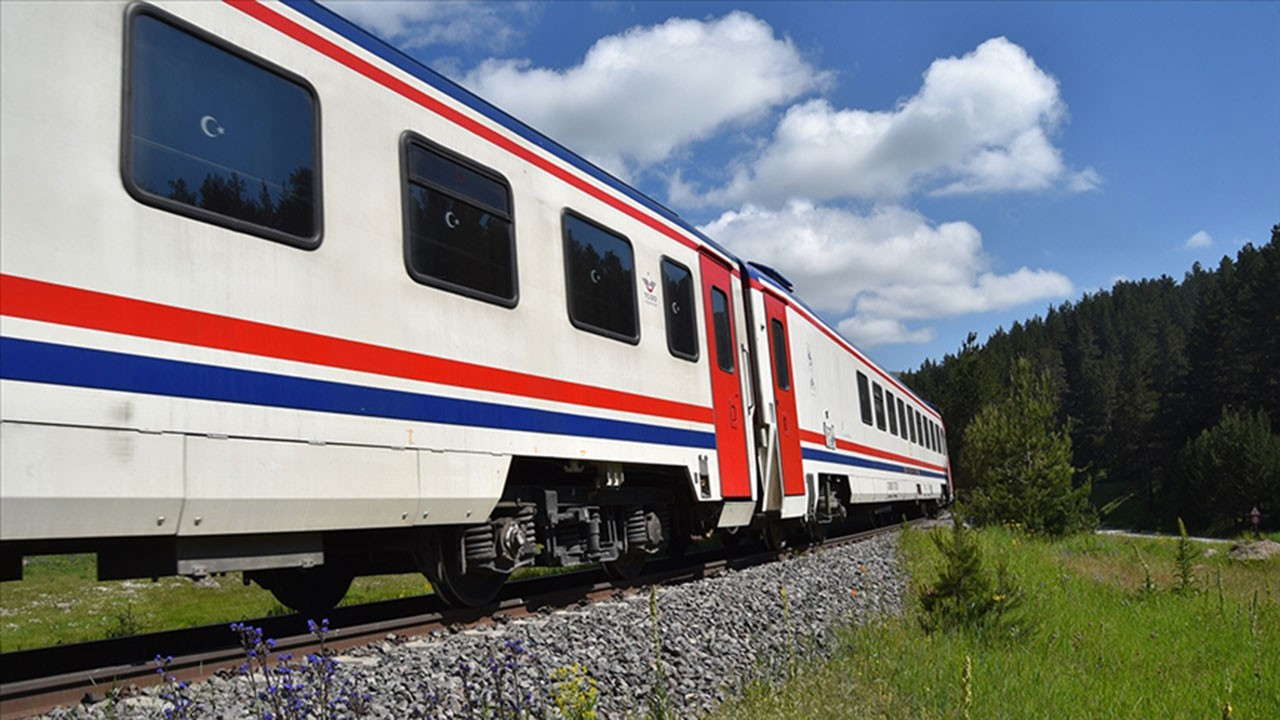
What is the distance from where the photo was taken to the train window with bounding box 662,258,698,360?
8.67 meters

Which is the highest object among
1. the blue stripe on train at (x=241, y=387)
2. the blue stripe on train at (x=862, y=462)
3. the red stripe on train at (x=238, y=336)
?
the red stripe on train at (x=238, y=336)

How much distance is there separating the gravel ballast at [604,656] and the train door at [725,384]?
68.5 inches

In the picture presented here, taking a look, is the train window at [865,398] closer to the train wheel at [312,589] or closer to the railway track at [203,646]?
the railway track at [203,646]

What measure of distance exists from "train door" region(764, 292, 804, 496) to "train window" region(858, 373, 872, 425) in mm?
5126

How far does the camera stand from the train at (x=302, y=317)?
12.0 feet

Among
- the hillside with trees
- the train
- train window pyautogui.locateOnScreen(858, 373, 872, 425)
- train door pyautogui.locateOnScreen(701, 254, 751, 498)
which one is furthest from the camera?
the hillside with trees

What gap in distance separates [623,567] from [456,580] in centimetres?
284

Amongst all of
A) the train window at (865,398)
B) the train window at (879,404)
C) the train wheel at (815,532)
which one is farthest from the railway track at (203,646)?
the train window at (879,404)

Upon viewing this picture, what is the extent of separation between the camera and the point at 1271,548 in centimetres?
2358

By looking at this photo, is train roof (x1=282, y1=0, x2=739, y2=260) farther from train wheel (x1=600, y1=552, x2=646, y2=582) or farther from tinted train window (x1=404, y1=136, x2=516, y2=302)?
train wheel (x1=600, y1=552, x2=646, y2=582)

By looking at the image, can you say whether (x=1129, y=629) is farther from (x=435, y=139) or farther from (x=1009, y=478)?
(x=1009, y=478)

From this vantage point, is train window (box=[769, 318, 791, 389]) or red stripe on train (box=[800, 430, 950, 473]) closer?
train window (box=[769, 318, 791, 389])

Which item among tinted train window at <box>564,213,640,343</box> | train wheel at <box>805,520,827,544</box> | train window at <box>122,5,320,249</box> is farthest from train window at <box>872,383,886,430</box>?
train window at <box>122,5,320,249</box>

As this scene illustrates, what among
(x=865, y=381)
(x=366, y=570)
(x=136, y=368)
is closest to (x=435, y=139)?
(x=136, y=368)
